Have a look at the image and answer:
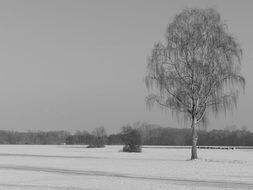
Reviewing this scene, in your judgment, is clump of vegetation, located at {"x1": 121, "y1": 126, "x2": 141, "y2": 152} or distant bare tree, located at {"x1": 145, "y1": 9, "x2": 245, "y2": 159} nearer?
distant bare tree, located at {"x1": 145, "y1": 9, "x2": 245, "y2": 159}

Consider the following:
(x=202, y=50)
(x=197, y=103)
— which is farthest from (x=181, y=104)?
(x=202, y=50)

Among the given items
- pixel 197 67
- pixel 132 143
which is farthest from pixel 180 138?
pixel 197 67

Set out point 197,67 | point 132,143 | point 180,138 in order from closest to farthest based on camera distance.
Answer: point 197,67, point 132,143, point 180,138

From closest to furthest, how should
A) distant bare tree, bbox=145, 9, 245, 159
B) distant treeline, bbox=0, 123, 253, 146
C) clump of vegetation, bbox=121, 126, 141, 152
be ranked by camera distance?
distant bare tree, bbox=145, 9, 245, 159 < clump of vegetation, bbox=121, 126, 141, 152 < distant treeline, bbox=0, 123, 253, 146

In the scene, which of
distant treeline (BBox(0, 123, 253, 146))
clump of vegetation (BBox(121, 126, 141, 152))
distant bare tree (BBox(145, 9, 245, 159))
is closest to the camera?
distant bare tree (BBox(145, 9, 245, 159))

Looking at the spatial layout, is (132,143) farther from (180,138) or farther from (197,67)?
(180,138)

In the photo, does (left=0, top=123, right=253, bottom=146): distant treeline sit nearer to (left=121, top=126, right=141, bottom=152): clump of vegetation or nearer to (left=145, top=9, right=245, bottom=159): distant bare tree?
(left=121, top=126, right=141, bottom=152): clump of vegetation

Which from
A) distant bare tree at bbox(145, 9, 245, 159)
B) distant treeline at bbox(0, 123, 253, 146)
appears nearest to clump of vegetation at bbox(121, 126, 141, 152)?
distant bare tree at bbox(145, 9, 245, 159)

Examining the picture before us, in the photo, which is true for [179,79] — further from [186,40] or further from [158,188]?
[158,188]

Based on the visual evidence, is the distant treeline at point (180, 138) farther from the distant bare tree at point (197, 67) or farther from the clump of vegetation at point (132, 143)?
the distant bare tree at point (197, 67)

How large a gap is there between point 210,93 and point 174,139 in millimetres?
148315

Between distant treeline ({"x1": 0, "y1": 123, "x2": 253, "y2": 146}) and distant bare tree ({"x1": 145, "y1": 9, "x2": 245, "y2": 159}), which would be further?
distant treeline ({"x1": 0, "y1": 123, "x2": 253, "y2": 146})

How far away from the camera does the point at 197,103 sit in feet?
146

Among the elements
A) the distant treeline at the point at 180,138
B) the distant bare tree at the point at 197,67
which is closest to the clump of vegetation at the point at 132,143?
the distant bare tree at the point at 197,67
